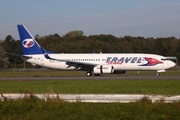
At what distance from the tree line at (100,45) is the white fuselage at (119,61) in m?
51.9

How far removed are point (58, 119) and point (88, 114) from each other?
1099 mm

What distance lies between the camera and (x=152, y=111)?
45.5ft

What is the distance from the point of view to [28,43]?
55.5 meters

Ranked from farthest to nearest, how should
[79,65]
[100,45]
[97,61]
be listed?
[100,45], [97,61], [79,65]

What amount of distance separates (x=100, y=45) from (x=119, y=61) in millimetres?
70266

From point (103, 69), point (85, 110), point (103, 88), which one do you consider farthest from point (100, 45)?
point (85, 110)

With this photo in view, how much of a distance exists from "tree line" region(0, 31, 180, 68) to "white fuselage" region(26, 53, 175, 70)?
170ft

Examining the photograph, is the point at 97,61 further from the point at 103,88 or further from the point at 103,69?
the point at 103,88

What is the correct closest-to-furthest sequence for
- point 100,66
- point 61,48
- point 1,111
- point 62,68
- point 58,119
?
point 58,119, point 1,111, point 100,66, point 62,68, point 61,48

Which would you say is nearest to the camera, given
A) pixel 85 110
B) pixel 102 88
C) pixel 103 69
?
pixel 85 110

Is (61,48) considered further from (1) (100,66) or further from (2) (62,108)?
(2) (62,108)

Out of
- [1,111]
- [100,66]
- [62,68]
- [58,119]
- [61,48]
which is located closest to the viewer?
[58,119]

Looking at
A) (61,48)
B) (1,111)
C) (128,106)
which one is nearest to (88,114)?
(128,106)

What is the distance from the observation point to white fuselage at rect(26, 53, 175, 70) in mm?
51062
